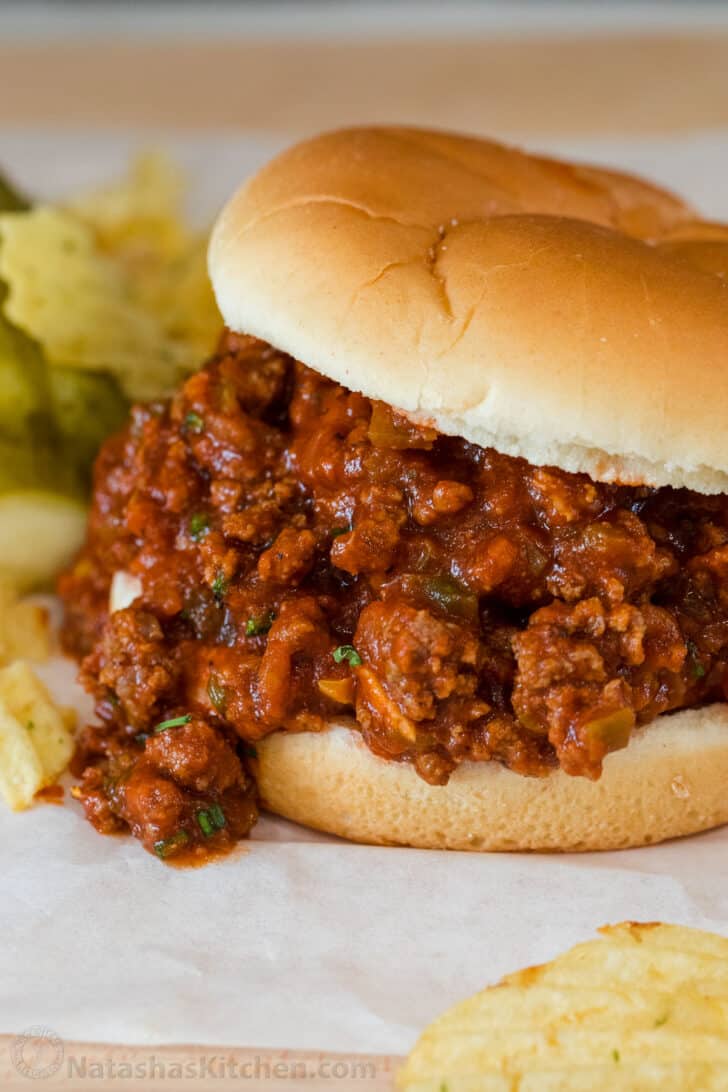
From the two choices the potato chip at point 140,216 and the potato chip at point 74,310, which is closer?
the potato chip at point 74,310

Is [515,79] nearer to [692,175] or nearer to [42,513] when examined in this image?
[692,175]

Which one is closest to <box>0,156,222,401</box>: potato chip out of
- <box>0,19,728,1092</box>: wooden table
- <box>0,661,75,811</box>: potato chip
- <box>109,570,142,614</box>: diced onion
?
<box>109,570,142,614</box>: diced onion

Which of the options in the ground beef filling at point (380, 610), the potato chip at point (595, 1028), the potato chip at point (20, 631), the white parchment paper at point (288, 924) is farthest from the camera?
the potato chip at point (20, 631)

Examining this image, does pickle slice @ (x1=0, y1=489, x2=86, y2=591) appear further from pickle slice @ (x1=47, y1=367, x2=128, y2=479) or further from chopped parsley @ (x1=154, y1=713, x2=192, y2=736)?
chopped parsley @ (x1=154, y1=713, x2=192, y2=736)

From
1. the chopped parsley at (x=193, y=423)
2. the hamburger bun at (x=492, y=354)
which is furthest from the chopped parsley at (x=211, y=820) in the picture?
the chopped parsley at (x=193, y=423)

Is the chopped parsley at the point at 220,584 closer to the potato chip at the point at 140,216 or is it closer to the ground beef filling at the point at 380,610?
the ground beef filling at the point at 380,610

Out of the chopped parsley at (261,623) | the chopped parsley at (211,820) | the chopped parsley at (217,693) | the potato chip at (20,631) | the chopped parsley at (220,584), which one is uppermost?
the chopped parsley at (220,584)

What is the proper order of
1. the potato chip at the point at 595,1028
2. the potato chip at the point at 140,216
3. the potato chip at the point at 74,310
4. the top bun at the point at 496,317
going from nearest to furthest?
the potato chip at the point at 595,1028
the top bun at the point at 496,317
the potato chip at the point at 74,310
the potato chip at the point at 140,216

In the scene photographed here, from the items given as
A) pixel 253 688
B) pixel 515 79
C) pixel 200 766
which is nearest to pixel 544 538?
pixel 253 688
